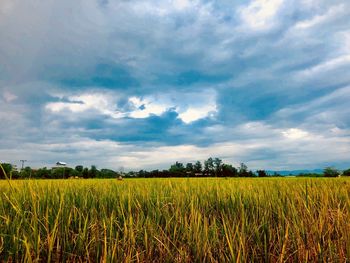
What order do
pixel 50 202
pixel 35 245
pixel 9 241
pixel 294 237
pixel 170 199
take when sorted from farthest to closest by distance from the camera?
pixel 170 199 → pixel 50 202 → pixel 294 237 → pixel 9 241 → pixel 35 245


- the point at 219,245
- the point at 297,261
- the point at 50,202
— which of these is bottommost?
the point at 297,261

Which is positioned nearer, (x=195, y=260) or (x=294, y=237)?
(x=195, y=260)

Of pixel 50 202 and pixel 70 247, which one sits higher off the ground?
pixel 50 202

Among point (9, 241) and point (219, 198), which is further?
point (219, 198)

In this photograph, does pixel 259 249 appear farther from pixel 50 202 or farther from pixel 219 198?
pixel 50 202

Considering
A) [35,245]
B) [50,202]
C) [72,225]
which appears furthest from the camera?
[50,202]

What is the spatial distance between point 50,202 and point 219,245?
1780mm

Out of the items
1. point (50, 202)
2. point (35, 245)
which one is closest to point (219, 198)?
point (50, 202)

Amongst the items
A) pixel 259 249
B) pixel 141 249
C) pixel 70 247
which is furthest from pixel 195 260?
pixel 70 247

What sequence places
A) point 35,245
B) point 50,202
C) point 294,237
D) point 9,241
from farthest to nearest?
point 50,202 < point 294,237 < point 9,241 < point 35,245

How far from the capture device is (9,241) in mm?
1985

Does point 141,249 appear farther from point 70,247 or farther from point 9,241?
point 9,241

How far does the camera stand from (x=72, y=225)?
8.23 ft

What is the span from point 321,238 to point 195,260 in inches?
48.8
